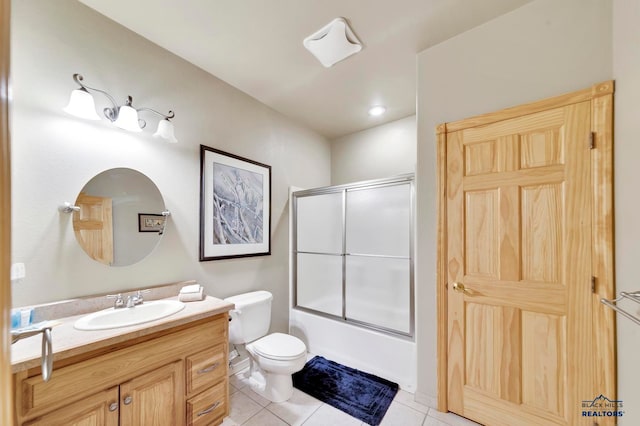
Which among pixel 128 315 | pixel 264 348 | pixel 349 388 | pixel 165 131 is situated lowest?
pixel 349 388

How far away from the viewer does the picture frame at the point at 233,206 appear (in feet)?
6.72

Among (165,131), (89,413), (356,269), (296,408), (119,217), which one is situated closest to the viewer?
(89,413)

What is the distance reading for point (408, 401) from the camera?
6.13 ft

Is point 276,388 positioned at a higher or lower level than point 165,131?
lower

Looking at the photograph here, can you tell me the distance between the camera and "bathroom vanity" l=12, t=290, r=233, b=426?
102 cm

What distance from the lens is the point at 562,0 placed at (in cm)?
141

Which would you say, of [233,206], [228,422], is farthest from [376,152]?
[228,422]

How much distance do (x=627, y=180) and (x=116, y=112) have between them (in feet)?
9.12

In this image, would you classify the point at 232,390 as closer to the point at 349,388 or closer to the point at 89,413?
the point at 349,388

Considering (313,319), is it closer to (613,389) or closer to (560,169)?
(613,389)

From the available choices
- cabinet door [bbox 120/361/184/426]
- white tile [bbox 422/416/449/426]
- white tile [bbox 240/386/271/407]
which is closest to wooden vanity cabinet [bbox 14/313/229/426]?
cabinet door [bbox 120/361/184/426]

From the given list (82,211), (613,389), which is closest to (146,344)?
(82,211)

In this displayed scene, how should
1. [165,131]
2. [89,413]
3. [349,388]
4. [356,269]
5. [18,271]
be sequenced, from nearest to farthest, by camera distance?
[89,413] → [18,271] → [165,131] → [349,388] → [356,269]

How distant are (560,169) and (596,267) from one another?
1.77 feet
